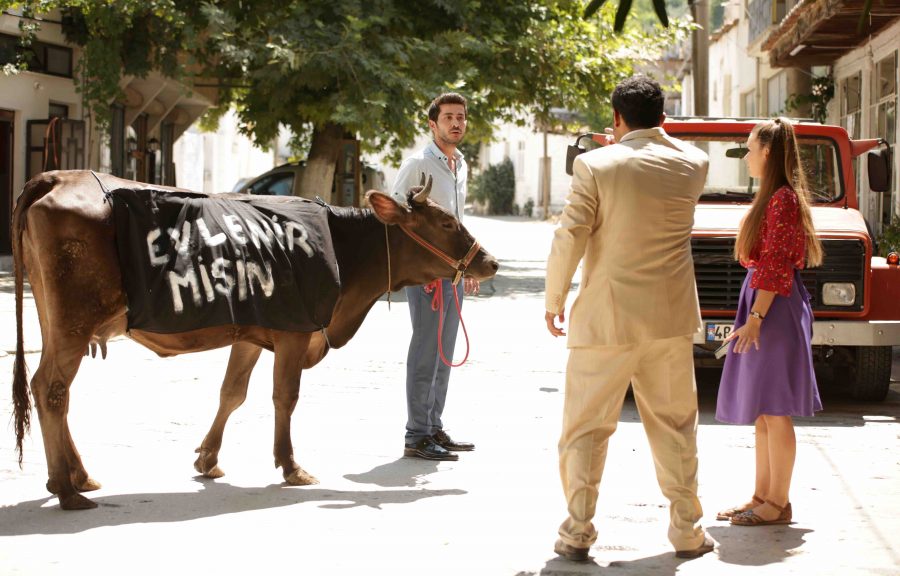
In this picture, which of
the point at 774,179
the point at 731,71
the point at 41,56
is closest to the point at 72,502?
the point at 774,179

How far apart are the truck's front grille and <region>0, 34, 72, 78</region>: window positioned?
572 inches

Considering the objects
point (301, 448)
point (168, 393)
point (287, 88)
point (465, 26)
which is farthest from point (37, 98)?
point (301, 448)

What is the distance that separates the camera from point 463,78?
2134 cm

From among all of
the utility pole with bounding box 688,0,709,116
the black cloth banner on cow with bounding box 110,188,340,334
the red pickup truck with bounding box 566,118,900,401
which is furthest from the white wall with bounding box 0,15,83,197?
the black cloth banner on cow with bounding box 110,188,340,334

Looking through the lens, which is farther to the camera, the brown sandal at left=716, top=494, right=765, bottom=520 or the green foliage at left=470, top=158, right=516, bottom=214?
the green foliage at left=470, top=158, right=516, bottom=214

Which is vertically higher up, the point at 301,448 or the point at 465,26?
the point at 465,26

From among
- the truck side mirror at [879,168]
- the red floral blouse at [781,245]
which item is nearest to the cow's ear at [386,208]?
the red floral blouse at [781,245]

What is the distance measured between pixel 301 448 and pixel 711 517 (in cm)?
275

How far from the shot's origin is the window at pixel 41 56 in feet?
71.8

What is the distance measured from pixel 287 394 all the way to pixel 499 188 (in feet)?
221

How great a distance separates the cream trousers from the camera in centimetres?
546

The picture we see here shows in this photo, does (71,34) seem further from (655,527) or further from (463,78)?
(655,527)

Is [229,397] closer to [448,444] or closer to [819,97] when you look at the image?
[448,444]

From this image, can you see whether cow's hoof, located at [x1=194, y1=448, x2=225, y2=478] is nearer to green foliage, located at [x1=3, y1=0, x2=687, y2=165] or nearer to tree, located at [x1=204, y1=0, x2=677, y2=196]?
green foliage, located at [x1=3, y1=0, x2=687, y2=165]
